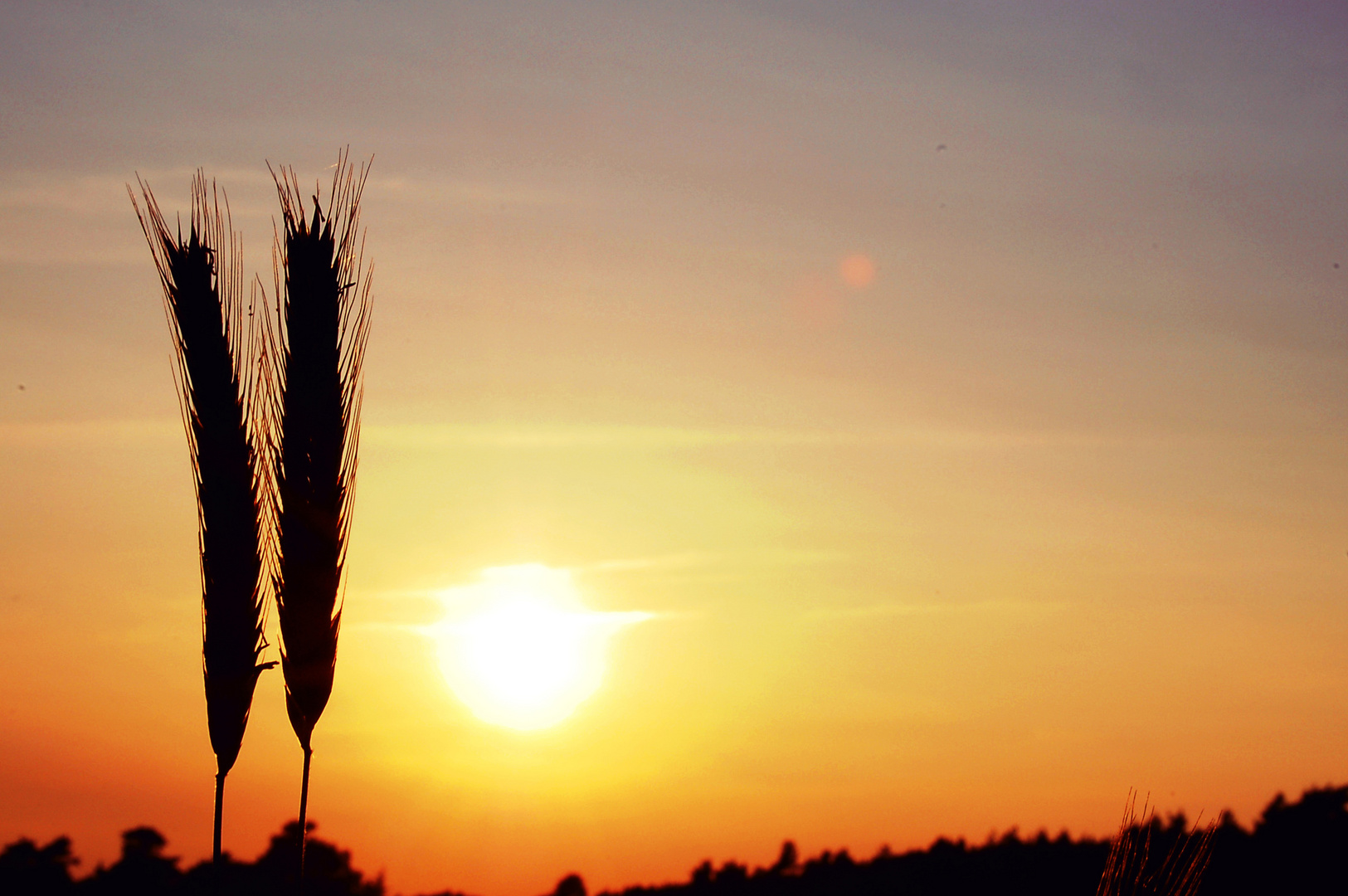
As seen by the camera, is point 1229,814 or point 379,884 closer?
point 379,884

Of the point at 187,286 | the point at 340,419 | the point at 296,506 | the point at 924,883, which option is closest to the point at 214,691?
the point at 296,506

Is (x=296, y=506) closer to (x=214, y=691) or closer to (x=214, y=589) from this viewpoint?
(x=214, y=589)

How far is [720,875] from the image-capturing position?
755cm

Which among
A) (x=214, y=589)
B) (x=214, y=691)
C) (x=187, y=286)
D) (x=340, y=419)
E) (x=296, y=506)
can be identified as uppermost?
(x=187, y=286)

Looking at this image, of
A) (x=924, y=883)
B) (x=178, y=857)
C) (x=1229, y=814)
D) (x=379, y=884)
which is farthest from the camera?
(x=1229, y=814)

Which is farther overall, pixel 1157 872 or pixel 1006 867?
pixel 1006 867

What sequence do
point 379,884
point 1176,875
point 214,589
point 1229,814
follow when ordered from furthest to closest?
point 1229,814 → point 379,884 → point 1176,875 → point 214,589

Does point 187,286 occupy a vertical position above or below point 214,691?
above

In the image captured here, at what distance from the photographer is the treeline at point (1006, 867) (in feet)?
20.7

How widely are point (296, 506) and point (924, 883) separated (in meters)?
4.68

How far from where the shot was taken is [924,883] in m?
7.32

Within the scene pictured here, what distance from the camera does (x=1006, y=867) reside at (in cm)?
765

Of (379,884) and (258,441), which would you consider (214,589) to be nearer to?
(258,441)

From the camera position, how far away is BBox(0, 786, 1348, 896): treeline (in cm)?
630
